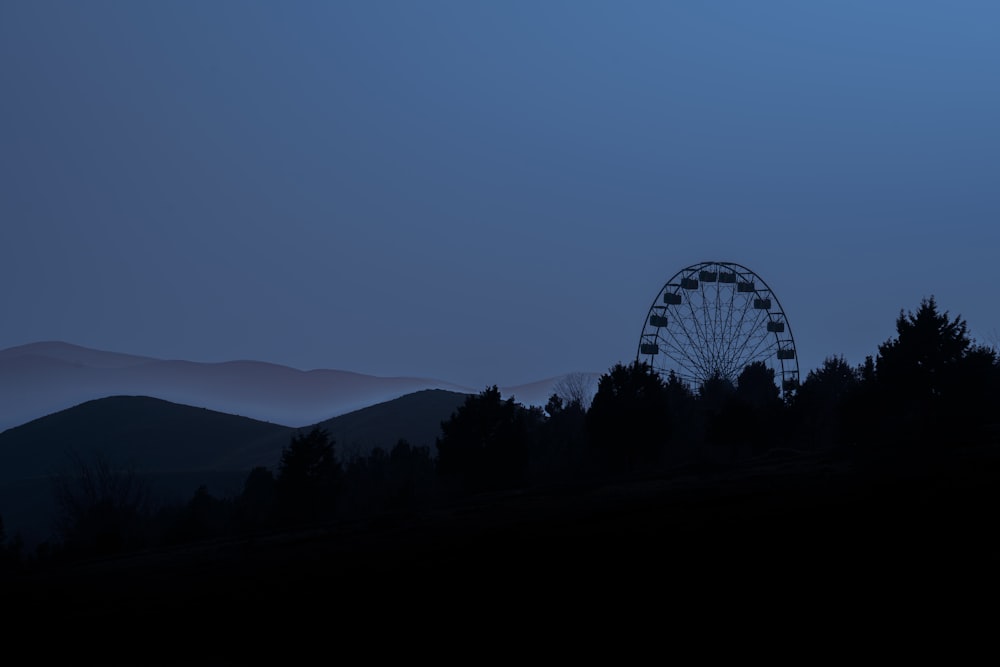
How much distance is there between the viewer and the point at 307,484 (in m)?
50.8

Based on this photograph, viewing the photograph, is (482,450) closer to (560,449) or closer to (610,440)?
(610,440)

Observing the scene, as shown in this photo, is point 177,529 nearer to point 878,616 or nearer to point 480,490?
point 480,490

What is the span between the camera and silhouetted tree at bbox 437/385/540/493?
5478 cm

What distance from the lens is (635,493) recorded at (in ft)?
108

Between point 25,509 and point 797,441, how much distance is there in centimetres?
13626

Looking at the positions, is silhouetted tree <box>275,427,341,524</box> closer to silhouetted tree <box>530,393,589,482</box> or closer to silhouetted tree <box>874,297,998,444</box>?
silhouetted tree <box>530,393,589,482</box>

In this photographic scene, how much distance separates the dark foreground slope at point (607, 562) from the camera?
13.3m

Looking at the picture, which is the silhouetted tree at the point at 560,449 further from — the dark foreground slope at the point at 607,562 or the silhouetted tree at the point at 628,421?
the dark foreground slope at the point at 607,562

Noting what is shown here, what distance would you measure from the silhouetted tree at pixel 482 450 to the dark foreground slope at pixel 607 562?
2313 centimetres

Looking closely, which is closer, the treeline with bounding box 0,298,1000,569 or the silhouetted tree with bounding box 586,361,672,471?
the treeline with bounding box 0,298,1000,569

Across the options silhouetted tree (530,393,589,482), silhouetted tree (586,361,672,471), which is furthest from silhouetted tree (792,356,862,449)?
silhouetted tree (530,393,589,482)

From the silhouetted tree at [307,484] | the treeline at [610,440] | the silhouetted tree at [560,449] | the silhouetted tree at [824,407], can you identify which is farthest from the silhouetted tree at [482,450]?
the silhouetted tree at [824,407]

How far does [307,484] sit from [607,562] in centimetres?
3705

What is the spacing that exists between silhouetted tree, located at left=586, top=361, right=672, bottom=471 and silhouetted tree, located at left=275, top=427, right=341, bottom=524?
62.8 ft
